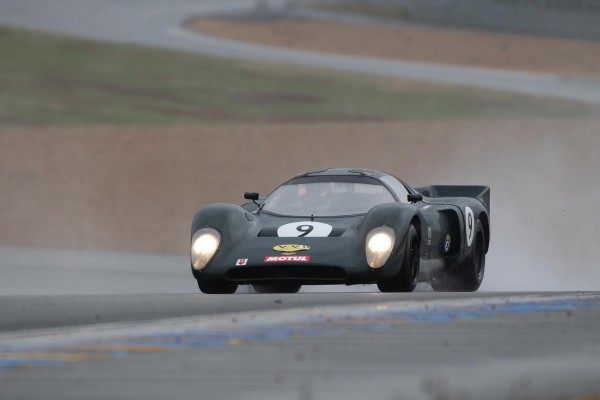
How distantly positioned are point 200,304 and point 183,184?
1511 centimetres

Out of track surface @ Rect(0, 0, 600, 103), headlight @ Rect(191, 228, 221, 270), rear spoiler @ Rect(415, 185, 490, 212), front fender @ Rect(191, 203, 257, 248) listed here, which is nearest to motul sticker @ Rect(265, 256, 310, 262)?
front fender @ Rect(191, 203, 257, 248)

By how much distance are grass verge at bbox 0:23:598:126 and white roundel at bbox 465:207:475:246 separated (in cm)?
1685

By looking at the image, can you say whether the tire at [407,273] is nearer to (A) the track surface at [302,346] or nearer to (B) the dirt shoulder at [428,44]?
(A) the track surface at [302,346]

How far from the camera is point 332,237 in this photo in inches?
494

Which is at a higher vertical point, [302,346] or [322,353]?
[322,353]

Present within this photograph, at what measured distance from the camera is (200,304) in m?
11.0

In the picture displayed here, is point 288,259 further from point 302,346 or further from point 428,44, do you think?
point 428,44

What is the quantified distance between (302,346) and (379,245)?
4607 millimetres

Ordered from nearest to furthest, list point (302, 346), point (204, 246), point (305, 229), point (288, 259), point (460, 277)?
1. point (302, 346)
2. point (288, 259)
3. point (305, 229)
4. point (204, 246)
5. point (460, 277)

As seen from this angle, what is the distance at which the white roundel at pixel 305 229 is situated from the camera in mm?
12641

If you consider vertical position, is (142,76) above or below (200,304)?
below

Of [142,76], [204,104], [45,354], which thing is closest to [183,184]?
[204,104]

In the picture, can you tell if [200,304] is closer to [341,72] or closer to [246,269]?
[246,269]

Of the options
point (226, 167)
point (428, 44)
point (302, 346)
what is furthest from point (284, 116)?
point (302, 346)
